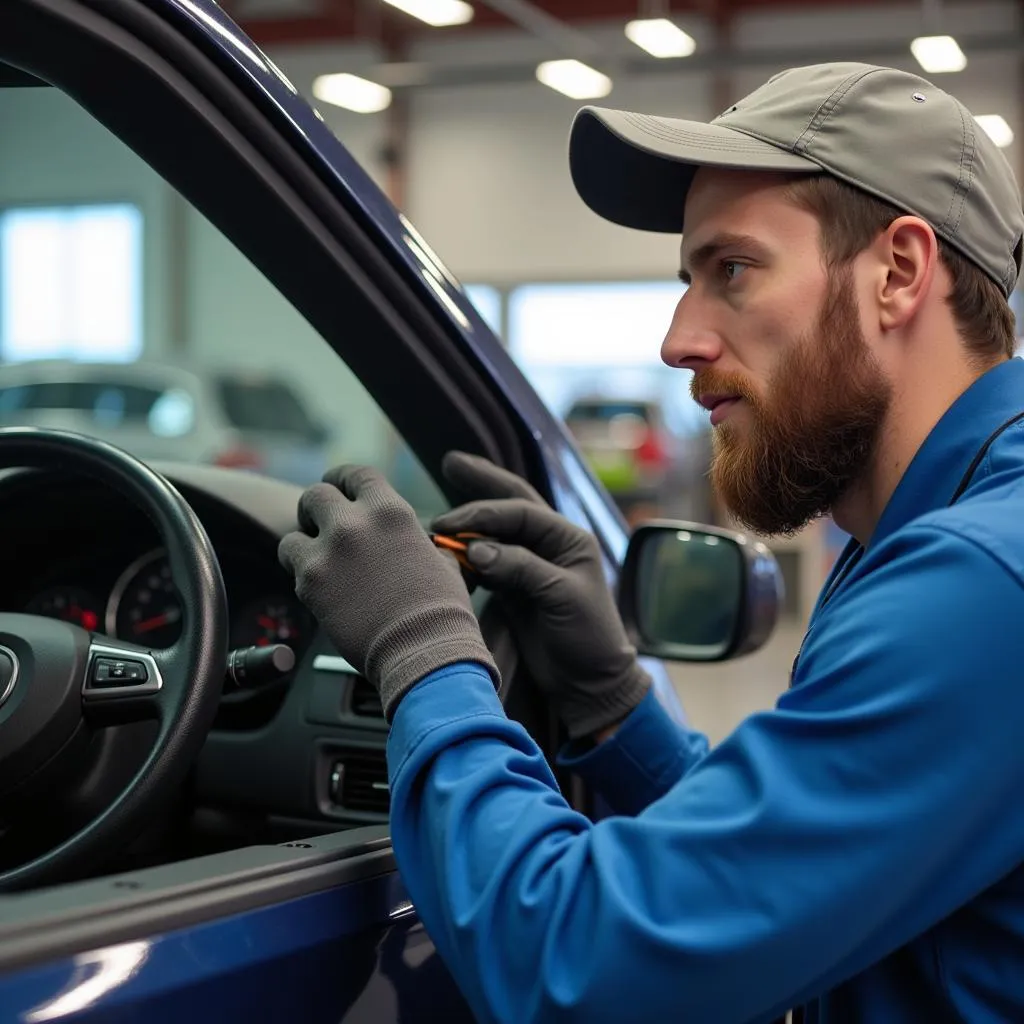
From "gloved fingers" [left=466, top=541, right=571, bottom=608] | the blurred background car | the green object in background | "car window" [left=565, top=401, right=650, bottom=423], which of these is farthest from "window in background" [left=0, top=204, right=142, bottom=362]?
"gloved fingers" [left=466, top=541, right=571, bottom=608]

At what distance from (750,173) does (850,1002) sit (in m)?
0.73

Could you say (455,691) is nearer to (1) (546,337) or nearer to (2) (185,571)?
(2) (185,571)

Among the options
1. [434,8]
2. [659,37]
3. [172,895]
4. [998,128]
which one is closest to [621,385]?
[998,128]

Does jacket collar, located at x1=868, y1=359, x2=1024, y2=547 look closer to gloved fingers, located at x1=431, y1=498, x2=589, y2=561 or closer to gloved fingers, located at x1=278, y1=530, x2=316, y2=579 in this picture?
gloved fingers, located at x1=431, y1=498, x2=589, y2=561

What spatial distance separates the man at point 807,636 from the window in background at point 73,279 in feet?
52.4

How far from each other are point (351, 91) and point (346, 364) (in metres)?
11.4

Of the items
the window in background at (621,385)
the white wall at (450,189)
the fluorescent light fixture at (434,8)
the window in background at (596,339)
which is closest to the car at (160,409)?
the window in background at (621,385)

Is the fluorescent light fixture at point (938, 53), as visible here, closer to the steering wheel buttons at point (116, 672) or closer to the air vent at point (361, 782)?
the air vent at point (361, 782)

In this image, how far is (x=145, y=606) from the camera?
6.02 ft

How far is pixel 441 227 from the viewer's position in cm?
1634

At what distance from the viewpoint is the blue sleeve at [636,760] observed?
65.9 inches

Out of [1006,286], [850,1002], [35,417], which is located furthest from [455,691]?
[35,417]

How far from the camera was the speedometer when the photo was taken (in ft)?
5.98

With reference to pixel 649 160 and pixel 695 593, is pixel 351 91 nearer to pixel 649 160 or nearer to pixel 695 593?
pixel 695 593
